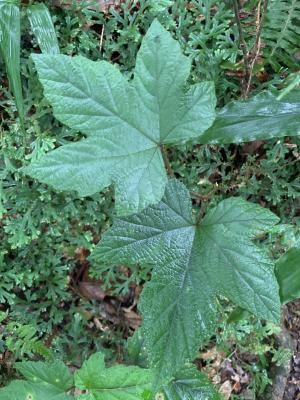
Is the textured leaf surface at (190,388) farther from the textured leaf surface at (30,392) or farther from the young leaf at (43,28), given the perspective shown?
the young leaf at (43,28)

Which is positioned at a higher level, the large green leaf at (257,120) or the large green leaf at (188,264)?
the large green leaf at (257,120)

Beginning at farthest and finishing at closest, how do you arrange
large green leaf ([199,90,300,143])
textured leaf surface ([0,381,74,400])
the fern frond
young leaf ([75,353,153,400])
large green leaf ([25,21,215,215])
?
the fern frond, large green leaf ([199,90,300,143]), textured leaf surface ([0,381,74,400]), young leaf ([75,353,153,400]), large green leaf ([25,21,215,215])

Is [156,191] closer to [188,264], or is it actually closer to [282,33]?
[188,264]

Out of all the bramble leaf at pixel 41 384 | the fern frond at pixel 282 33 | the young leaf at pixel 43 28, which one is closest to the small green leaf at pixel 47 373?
the bramble leaf at pixel 41 384

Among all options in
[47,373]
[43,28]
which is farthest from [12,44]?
[47,373]

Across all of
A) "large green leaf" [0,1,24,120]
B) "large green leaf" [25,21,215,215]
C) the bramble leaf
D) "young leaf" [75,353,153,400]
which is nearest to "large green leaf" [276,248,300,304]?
"young leaf" [75,353,153,400]

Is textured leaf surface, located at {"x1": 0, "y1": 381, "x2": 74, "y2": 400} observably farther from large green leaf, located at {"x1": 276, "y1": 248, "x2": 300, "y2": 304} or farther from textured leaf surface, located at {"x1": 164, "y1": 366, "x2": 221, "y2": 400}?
large green leaf, located at {"x1": 276, "y1": 248, "x2": 300, "y2": 304}

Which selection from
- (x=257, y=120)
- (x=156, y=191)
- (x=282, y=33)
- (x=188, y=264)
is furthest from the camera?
(x=282, y=33)
